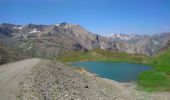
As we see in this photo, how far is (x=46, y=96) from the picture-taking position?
36281 mm

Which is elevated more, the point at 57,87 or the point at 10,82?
the point at 10,82

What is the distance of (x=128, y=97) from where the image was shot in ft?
Result: 178

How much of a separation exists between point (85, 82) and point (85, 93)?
7084 mm

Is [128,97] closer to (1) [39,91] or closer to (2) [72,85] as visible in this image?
(2) [72,85]

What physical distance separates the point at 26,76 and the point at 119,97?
58.5ft

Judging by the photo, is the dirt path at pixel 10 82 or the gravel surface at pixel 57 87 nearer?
the dirt path at pixel 10 82

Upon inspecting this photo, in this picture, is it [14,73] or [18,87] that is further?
[14,73]

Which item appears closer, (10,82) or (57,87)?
(10,82)

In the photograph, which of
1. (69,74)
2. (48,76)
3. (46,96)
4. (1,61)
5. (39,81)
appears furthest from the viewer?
(1,61)

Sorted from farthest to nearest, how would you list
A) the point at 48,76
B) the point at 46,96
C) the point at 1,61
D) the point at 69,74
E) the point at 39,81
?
the point at 1,61, the point at 69,74, the point at 48,76, the point at 39,81, the point at 46,96

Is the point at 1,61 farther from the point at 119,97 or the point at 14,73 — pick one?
the point at 119,97

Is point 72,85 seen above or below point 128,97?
above

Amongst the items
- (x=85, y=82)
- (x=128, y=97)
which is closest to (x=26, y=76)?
(x=85, y=82)

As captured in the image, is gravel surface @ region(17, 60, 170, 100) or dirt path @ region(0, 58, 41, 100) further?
gravel surface @ region(17, 60, 170, 100)
